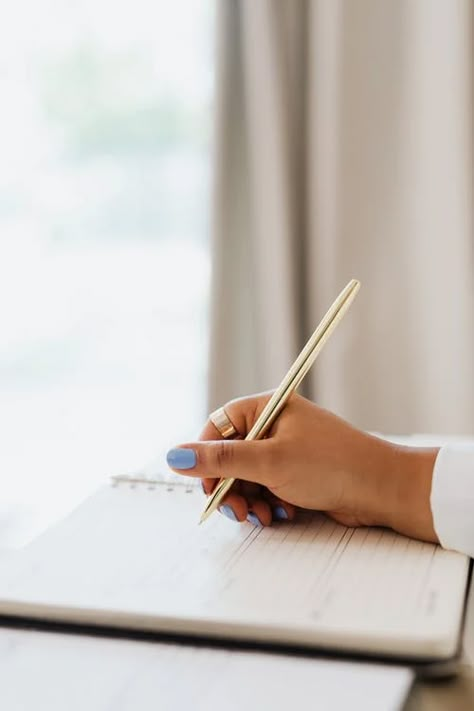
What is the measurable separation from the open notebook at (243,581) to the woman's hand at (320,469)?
0.06ft

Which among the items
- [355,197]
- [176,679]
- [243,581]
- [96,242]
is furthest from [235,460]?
[96,242]

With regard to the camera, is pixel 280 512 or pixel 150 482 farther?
pixel 150 482

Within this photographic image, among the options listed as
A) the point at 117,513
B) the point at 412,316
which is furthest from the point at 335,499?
the point at 412,316

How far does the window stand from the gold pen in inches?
45.1

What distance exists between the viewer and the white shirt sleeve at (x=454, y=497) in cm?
77

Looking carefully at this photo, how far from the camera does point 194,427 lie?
6.66 feet

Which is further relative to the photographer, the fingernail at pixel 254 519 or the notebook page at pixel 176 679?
the fingernail at pixel 254 519

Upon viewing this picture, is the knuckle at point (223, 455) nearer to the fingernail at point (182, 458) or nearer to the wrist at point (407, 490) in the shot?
the fingernail at point (182, 458)

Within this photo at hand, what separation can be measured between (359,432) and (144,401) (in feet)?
4.24

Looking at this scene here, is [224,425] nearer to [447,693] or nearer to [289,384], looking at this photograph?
[289,384]

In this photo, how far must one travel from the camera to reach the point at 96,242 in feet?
6.83

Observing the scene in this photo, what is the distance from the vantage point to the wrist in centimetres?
79

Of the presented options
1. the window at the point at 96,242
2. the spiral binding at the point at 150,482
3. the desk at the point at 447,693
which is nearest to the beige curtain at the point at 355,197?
the window at the point at 96,242

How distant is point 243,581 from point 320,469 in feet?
0.49
